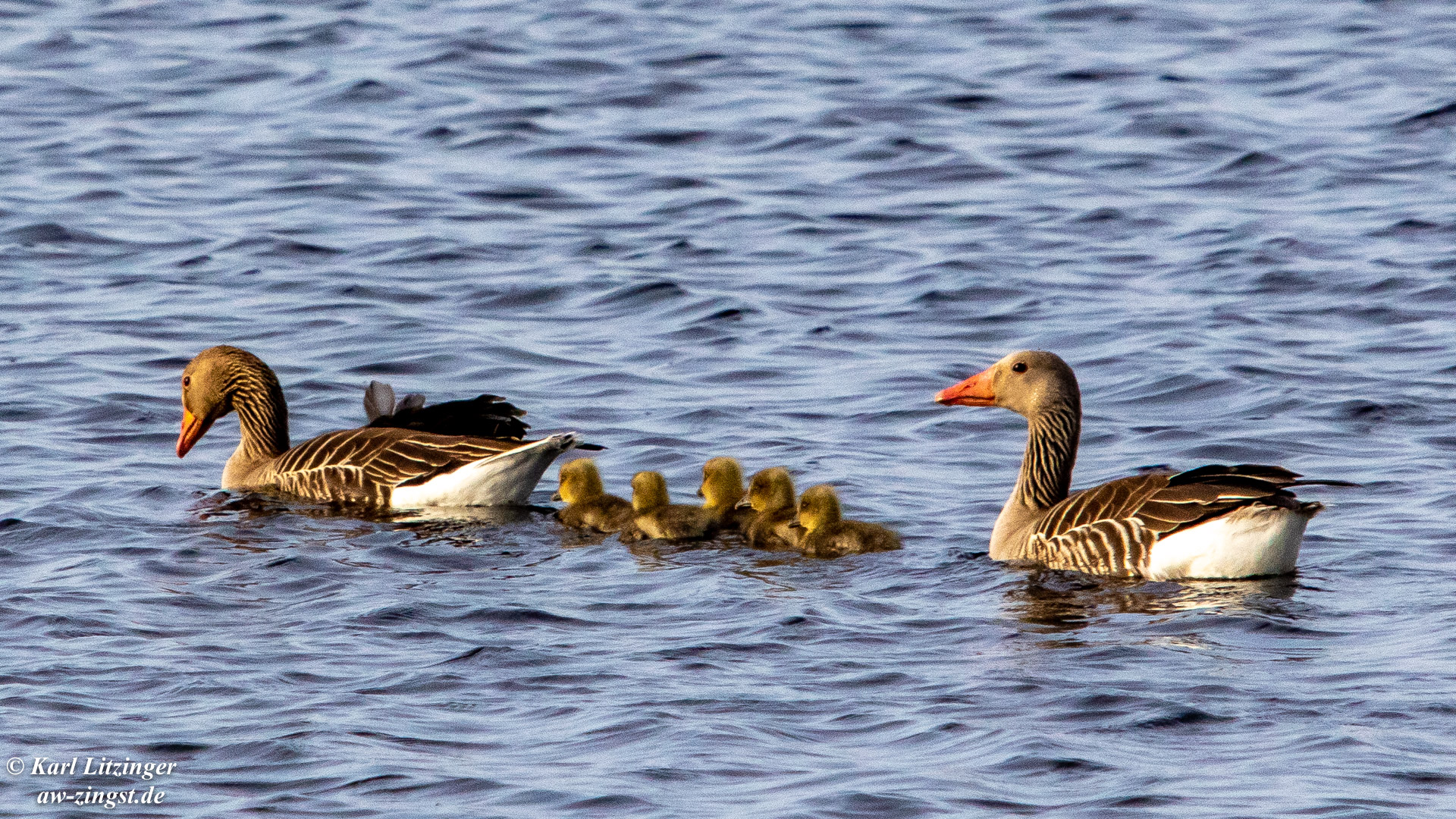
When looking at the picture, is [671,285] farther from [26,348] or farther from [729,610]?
[729,610]

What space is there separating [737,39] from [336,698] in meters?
19.1

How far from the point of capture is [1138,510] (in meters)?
10.5

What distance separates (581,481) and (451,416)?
1.08 m

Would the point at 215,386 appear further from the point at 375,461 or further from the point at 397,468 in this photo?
the point at 397,468

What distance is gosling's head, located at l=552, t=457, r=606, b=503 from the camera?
465 inches

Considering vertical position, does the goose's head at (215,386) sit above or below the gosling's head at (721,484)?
above

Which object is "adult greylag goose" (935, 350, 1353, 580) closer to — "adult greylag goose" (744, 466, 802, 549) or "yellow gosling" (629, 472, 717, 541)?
"adult greylag goose" (744, 466, 802, 549)

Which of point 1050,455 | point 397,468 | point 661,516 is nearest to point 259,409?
point 397,468

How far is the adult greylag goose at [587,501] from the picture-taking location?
11.6 m

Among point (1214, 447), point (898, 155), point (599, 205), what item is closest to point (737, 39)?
point (898, 155)
